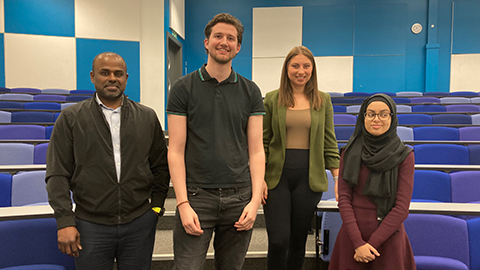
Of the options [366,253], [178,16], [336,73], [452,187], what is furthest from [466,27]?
[366,253]

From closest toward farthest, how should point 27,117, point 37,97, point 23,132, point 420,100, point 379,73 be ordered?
point 23,132
point 27,117
point 37,97
point 420,100
point 379,73

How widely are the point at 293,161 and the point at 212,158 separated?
45 cm

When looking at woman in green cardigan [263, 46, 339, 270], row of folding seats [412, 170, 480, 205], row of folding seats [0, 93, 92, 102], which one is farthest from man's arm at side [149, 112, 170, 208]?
row of folding seats [0, 93, 92, 102]

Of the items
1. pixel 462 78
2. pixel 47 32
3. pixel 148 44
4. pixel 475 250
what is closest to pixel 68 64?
pixel 47 32

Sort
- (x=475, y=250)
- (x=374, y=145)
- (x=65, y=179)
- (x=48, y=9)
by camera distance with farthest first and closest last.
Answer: (x=48, y=9)
(x=475, y=250)
(x=374, y=145)
(x=65, y=179)

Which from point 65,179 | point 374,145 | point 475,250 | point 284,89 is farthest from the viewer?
point 284,89

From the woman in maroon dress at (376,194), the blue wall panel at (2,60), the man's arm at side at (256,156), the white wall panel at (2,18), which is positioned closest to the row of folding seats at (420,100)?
the woman in maroon dress at (376,194)

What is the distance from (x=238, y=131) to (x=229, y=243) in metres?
0.44

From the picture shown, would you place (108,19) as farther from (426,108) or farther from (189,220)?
(189,220)

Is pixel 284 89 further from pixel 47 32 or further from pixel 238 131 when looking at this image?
pixel 47 32

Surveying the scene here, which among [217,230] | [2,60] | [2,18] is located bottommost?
[217,230]

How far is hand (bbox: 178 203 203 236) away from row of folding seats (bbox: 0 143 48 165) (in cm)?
200

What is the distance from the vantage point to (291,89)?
157 centimetres

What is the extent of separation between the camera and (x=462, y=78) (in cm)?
882
